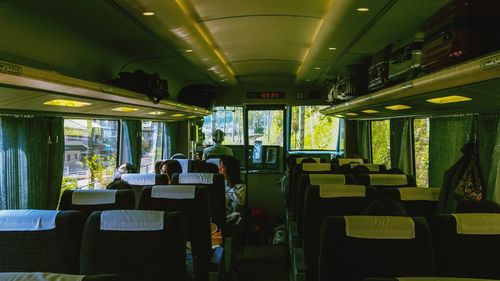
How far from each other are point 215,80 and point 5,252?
637 centimetres

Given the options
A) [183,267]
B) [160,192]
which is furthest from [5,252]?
[160,192]

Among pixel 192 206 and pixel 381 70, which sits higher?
pixel 381 70

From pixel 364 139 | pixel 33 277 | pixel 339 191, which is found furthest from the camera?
pixel 364 139

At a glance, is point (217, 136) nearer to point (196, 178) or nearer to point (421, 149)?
point (196, 178)

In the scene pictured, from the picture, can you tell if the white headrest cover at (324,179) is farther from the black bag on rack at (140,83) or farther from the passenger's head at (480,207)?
the black bag on rack at (140,83)

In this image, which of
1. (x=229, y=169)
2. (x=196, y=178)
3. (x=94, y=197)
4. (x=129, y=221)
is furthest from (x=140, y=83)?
(x=229, y=169)

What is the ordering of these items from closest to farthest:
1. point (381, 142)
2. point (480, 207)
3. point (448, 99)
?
point (480, 207) < point (448, 99) < point (381, 142)

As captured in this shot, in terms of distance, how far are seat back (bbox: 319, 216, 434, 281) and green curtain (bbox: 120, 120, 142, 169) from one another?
5336 mm

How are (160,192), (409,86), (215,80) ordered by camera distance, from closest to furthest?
(409,86), (160,192), (215,80)

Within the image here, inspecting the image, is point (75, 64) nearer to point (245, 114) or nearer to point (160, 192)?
point (160, 192)

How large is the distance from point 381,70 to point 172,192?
2.63 meters

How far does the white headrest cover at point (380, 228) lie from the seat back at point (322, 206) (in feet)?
4.01

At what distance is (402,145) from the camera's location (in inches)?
250

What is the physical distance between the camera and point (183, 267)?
250 cm
